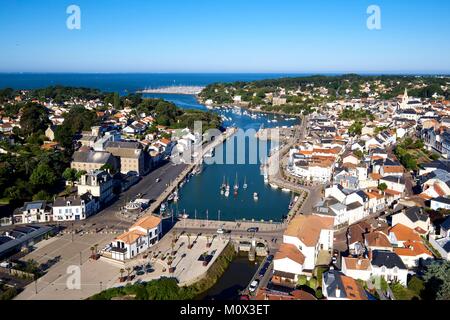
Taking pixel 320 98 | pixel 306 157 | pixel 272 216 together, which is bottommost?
pixel 272 216

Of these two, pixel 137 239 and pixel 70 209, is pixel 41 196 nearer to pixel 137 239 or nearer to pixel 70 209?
pixel 70 209

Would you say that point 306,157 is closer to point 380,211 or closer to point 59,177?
point 380,211

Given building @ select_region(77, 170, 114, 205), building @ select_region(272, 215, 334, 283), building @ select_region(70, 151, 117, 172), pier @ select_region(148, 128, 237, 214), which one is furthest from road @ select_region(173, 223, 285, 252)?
building @ select_region(70, 151, 117, 172)

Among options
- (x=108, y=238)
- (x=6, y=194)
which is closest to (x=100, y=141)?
(x=6, y=194)

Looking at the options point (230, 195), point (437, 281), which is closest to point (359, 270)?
point (437, 281)

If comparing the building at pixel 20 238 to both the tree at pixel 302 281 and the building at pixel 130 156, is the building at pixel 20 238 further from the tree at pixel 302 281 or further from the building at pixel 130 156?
the tree at pixel 302 281
